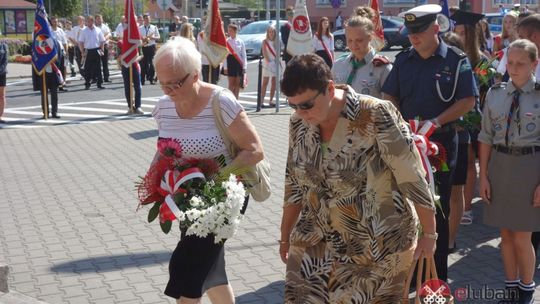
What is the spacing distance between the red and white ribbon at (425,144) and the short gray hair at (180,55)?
1287 millimetres

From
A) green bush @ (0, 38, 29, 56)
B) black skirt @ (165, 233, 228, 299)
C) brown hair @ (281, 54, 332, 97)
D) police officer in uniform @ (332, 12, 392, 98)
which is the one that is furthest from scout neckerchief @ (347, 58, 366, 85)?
green bush @ (0, 38, 29, 56)

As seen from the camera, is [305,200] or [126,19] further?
[126,19]

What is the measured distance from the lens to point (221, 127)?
4469 millimetres

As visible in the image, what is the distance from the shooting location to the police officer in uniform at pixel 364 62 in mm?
5934

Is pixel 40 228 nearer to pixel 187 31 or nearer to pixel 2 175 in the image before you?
pixel 2 175

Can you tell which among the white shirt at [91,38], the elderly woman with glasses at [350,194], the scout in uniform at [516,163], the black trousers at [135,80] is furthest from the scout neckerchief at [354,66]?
the white shirt at [91,38]

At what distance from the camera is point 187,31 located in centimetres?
1399

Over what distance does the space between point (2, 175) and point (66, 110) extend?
7361 millimetres

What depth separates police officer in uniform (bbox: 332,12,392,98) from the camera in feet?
19.5

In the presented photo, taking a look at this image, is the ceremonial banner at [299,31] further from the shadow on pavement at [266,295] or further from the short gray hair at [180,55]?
the short gray hair at [180,55]

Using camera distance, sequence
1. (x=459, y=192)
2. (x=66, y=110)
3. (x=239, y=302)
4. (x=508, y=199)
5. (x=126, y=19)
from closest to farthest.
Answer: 1. (x=508, y=199)
2. (x=239, y=302)
3. (x=459, y=192)
4. (x=126, y=19)
5. (x=66, y=110)

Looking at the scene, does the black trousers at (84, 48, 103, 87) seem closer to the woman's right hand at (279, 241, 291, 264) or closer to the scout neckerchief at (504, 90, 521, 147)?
A: the scout neckerchief at (504, 90, 521, 147)

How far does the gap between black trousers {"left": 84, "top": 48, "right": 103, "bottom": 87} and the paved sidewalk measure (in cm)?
1021

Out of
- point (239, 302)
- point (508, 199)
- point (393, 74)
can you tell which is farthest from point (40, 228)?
point (508, 199)
